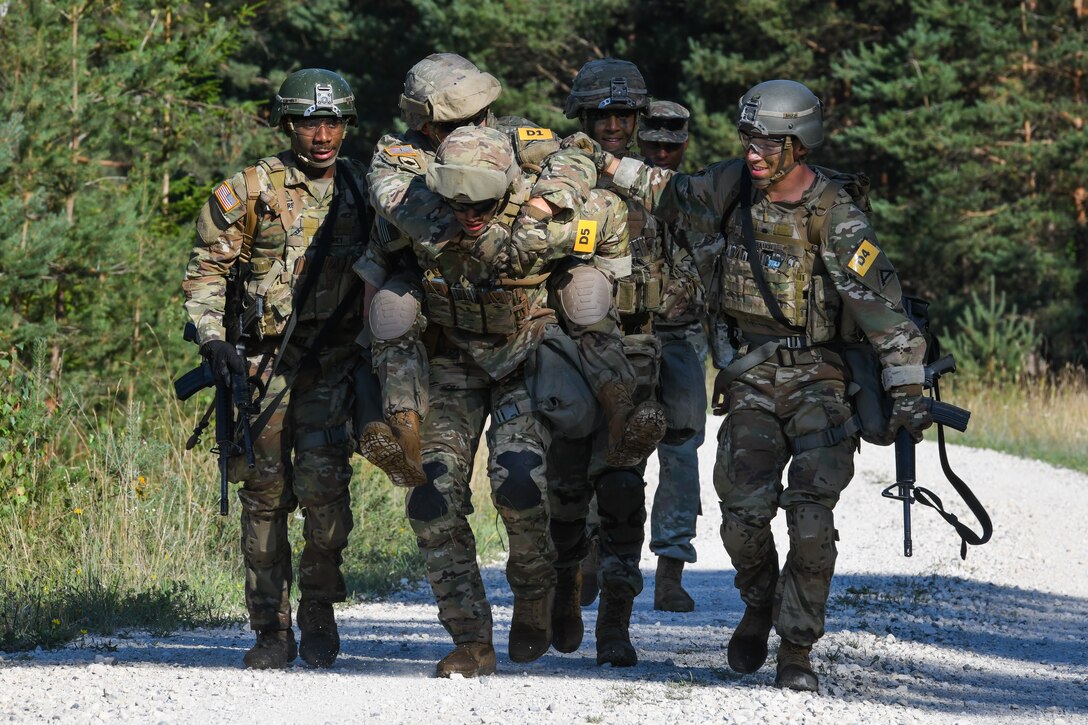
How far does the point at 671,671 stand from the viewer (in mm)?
6508

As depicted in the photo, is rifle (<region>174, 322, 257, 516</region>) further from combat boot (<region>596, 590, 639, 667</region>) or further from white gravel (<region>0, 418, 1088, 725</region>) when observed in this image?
combat boot (<region>596, 590, 639, 667</region>)

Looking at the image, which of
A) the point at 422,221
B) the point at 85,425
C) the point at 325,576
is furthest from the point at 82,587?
the point at 85,425

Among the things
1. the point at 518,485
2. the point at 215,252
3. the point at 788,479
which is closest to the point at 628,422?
the point at 518,485

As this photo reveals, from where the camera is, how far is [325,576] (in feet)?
21.9

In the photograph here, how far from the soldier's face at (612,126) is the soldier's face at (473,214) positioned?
1860mm

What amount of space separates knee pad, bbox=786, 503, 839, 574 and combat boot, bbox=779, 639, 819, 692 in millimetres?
305

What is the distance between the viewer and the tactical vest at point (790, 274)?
6242 millimetres

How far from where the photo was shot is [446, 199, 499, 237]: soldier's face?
233 inches

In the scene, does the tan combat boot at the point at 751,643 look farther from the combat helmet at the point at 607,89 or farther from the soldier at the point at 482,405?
the combat helmet at the point at 607,89

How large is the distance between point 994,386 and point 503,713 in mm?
16063

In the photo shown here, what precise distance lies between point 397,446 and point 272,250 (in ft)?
3.91

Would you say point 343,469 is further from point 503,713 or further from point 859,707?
point 859,707

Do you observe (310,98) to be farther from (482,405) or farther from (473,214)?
(482,405)

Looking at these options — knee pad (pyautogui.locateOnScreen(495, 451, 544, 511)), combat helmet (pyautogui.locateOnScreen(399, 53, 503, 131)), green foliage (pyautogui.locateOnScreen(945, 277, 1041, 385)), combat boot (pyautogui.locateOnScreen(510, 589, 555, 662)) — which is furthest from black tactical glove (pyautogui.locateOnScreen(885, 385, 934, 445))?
green foliage (pyautogui.locateOnScreen(945, 277, 1041, 385))
